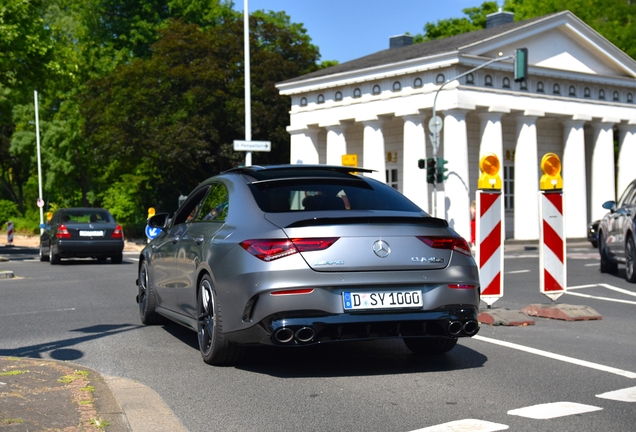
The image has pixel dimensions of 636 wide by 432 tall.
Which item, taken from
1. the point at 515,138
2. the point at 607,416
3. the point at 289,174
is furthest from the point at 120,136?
the point at 607,416

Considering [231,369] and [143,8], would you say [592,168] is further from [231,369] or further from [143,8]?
Result: [231,369]

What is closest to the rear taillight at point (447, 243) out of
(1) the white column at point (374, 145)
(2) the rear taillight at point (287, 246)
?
(2) the rear taillight at point (287, 246)

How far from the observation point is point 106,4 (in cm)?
6175

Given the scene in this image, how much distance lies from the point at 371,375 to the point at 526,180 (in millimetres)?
41379

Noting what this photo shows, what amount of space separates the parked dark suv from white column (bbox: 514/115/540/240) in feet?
87.7

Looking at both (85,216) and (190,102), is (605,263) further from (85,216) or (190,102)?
(190,102)

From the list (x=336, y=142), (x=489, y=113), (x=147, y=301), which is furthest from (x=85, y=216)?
(x=336, y=142)

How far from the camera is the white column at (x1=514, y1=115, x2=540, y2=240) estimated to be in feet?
155

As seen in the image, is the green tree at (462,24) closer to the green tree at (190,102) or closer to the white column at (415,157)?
the green tree at (190,102)

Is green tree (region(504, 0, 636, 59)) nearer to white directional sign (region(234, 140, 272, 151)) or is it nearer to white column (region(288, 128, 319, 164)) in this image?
white column (region(288, 128, 319, 164))

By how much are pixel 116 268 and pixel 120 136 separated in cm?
2668

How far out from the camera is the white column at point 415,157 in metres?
45.8

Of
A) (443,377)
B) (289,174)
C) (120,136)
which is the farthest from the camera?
(120,136)

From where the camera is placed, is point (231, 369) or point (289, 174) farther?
point (289, 174)
